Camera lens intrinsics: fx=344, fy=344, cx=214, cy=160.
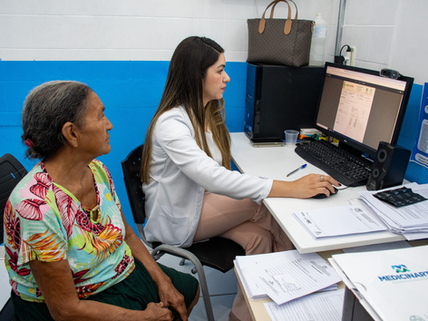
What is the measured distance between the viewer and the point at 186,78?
62.2 inches

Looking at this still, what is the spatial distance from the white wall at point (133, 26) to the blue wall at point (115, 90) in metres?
0.06

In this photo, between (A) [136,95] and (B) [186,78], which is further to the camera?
(A) [136,95]

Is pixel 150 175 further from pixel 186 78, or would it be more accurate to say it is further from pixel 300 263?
pixel 300 263

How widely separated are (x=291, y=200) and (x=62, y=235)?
0.84 m

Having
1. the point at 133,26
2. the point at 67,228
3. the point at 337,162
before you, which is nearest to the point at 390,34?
the point at 337,162

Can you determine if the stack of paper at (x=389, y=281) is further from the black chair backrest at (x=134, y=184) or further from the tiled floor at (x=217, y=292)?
the tiled floor at (x=217, y=292)

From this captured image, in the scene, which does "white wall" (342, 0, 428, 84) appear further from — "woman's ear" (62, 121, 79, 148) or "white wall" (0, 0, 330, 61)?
"woman's ear" (62, 121, 79, 148)

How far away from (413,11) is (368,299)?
1.43 metres

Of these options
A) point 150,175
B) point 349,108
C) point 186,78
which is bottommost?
point 150,175

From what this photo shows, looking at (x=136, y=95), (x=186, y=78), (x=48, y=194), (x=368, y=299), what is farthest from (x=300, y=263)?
(x=136, y=95)

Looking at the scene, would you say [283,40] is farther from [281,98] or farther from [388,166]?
[388,166]

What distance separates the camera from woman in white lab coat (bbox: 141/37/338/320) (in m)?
1.46

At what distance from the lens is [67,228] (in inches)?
40.1

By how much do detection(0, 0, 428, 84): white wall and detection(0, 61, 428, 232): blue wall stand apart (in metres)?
0.06
